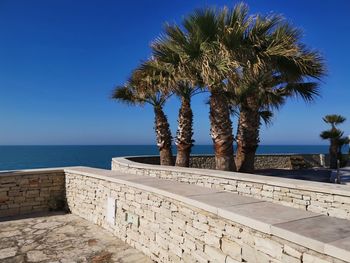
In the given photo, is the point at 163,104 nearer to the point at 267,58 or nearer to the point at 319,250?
the point at 267,58

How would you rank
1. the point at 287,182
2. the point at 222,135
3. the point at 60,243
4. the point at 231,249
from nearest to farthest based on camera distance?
the point at 231,249 < the point at 287,182 < the point at 60,243 < the point at 222,135

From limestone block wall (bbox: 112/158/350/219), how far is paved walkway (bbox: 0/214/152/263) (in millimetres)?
2725

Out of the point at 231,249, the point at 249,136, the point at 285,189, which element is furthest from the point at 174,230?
the point at 249,136

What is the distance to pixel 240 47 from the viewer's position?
8.79m

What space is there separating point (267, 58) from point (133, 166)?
5.58 meters

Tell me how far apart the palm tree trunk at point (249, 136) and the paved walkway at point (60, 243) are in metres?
6.32

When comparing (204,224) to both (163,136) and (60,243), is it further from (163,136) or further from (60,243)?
(163,136)

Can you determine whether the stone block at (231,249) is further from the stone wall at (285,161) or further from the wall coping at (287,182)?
the stone wall at (285,161)

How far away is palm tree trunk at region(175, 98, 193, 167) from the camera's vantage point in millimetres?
11906

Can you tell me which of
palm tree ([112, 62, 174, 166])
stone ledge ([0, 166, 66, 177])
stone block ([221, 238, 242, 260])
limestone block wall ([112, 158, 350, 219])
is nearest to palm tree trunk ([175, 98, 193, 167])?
palm tree ([112, 62, 174, 166])

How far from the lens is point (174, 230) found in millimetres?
4949

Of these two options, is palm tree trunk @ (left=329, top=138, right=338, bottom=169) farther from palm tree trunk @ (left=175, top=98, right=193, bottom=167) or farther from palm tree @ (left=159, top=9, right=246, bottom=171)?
palm tree @ (left=159, top=9, right=246, bottom=171)

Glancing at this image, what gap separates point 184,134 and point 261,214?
834 cm

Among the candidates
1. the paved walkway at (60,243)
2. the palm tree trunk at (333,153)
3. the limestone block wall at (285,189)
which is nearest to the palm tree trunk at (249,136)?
the limestone block wall at (285,189)
